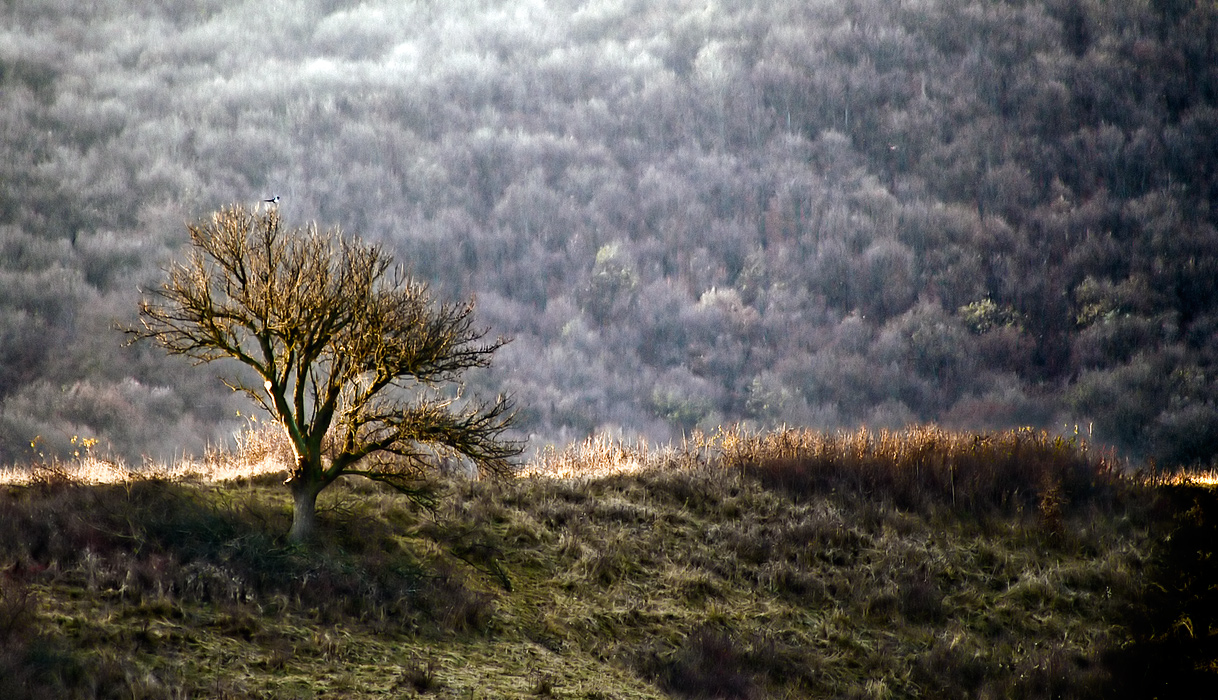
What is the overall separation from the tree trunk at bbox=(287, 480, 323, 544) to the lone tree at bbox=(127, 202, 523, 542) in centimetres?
1

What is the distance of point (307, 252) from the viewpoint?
44.2 ft

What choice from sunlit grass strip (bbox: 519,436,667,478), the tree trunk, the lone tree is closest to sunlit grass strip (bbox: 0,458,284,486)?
the lone tree

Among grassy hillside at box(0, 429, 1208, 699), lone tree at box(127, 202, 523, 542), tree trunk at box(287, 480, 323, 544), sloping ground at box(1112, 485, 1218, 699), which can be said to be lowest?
sloping ground at box(1112, 485, 1218, 699)

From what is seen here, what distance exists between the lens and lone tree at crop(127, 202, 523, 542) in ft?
42.3

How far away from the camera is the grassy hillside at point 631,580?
35.5 ft

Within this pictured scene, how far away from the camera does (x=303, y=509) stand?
13.5m

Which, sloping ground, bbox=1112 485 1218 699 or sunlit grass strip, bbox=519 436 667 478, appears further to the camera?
sunlit grass strip, bbox=519 436 667 478

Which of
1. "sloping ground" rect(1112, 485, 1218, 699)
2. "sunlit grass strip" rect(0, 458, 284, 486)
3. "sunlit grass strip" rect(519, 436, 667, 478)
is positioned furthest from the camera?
"sunlit grass strip" rect(519, 436, 667, 478)

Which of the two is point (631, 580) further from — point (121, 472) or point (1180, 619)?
point (1180, 619)

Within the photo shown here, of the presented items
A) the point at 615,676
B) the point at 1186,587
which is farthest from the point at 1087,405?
the point at 615,676

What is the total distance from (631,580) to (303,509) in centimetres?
550

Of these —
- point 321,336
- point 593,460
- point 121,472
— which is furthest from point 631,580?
point 121,472

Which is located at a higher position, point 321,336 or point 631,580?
point 321,336

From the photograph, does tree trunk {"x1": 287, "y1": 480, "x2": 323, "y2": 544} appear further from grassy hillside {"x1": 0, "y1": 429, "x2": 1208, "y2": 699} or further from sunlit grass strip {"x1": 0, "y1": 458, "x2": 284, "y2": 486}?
sunlit grass strip {"x1": 0, "y1": 458, "x2": 284, "y2": 486}
